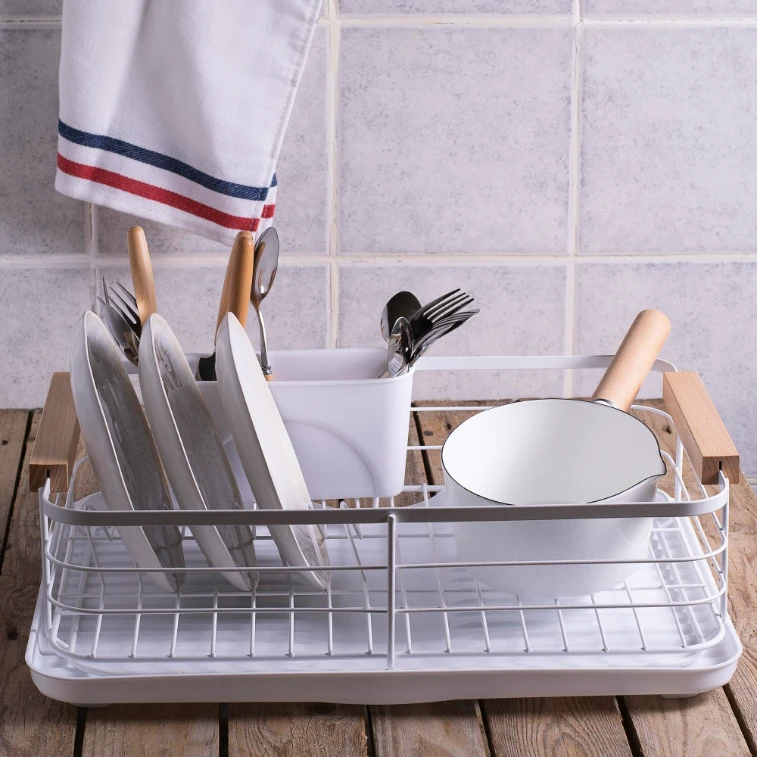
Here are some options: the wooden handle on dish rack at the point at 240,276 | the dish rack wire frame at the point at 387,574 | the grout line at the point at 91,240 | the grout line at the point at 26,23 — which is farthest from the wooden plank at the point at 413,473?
the grout line at the point at 26,23

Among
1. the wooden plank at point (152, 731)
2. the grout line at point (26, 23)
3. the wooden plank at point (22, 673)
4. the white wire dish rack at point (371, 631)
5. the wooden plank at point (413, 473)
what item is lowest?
the wooden plank at point (413, 473)

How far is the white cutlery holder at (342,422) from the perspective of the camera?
60cm

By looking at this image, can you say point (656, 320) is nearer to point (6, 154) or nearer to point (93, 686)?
point (93, 686)

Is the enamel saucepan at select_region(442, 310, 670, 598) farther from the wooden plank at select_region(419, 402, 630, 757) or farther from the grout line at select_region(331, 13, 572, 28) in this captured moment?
the grout line at select_region(331, 13, 572, 28)

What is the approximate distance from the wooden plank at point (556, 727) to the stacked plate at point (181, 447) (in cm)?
13

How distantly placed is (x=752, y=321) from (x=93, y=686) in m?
0.69

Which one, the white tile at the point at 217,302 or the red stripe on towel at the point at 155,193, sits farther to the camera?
the white tile at the point at 217,302

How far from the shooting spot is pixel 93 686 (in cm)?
51

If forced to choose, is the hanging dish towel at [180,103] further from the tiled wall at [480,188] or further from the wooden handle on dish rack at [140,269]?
the wooden handle on dish rack at [140,269]

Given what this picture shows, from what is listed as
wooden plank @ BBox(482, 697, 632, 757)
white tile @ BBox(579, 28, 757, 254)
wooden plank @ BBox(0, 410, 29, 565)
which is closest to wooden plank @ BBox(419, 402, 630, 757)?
wooden plank @ BBox(482, 697, 632, 757)

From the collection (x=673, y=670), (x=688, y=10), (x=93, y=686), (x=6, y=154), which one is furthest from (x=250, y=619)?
(x=688, y=10)

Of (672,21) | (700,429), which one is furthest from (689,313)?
(700,429)

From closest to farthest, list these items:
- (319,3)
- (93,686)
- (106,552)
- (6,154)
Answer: (93,686), (106,552), (319,3), (6,154)

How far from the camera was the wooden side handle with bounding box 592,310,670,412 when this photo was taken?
62cm
